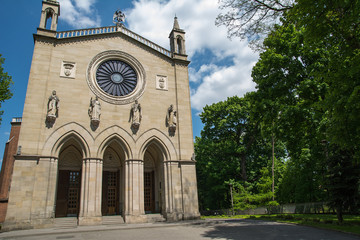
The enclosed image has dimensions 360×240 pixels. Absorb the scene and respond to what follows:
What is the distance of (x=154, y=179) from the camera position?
76.6 ft

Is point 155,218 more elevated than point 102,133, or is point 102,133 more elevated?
point 102,133

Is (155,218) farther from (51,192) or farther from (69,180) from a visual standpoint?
(51,192)

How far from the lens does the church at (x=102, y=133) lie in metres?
17.6

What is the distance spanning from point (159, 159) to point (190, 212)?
5.03 metres

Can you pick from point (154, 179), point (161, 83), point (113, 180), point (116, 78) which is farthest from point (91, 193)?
point (161, 83)

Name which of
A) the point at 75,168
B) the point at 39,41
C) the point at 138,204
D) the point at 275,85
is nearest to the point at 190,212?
the point at 138,204

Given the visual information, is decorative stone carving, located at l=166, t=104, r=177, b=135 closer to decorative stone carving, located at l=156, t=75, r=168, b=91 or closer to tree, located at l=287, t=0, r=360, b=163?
decorative stone carving, located at l=156, t=75, r=168, b=91

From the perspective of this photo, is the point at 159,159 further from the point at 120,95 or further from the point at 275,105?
the point at 275,105

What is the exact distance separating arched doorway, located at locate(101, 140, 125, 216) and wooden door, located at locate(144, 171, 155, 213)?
244 centimetres

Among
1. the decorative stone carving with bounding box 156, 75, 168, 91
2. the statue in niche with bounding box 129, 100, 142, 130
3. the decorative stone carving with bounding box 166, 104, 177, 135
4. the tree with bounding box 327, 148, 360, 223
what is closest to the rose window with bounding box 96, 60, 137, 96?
the statue in niche with bounding box 129, 100, 142, 130

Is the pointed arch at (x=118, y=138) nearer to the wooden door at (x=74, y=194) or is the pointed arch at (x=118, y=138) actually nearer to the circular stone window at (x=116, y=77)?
the circular stone window at (x=116, y=77)

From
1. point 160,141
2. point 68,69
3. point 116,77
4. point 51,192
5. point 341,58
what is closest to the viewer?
point 341,58

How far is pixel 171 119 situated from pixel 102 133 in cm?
573

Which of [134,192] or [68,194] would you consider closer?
[134,192]
